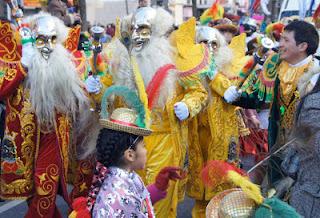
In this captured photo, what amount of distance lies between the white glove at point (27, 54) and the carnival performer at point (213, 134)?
1.37 m

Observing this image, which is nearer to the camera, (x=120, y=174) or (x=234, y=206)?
(x=234, y=206)

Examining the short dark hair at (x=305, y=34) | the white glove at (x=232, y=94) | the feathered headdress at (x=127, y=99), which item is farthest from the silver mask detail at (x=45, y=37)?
the short dark hair at (x=305, y=34)

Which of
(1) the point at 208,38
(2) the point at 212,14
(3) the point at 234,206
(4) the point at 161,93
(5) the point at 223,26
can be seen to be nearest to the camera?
(3) the point at 234,206

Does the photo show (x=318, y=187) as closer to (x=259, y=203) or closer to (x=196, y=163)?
(x=259, y=203)

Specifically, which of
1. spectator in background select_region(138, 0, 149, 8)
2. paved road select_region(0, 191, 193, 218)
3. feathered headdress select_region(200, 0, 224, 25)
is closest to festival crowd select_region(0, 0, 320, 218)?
paved road select_region(0, 191, 193, 218)

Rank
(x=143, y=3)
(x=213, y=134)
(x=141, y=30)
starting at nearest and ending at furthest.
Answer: (x=141, y=30), (x=213, y=134), (x=143, y=3)

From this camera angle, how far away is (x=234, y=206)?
7.59 ft

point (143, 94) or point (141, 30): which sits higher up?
point (141, 30)

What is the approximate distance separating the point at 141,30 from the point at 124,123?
1707 millimetres

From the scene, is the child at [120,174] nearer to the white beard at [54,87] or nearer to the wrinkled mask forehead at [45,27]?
the white beard at [54,87]

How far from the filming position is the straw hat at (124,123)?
2.79 m

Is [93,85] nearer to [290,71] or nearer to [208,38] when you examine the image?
[208,38]

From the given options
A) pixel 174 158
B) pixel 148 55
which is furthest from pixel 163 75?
pixel 174 158

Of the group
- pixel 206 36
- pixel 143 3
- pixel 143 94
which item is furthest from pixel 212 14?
pixel 143 94
